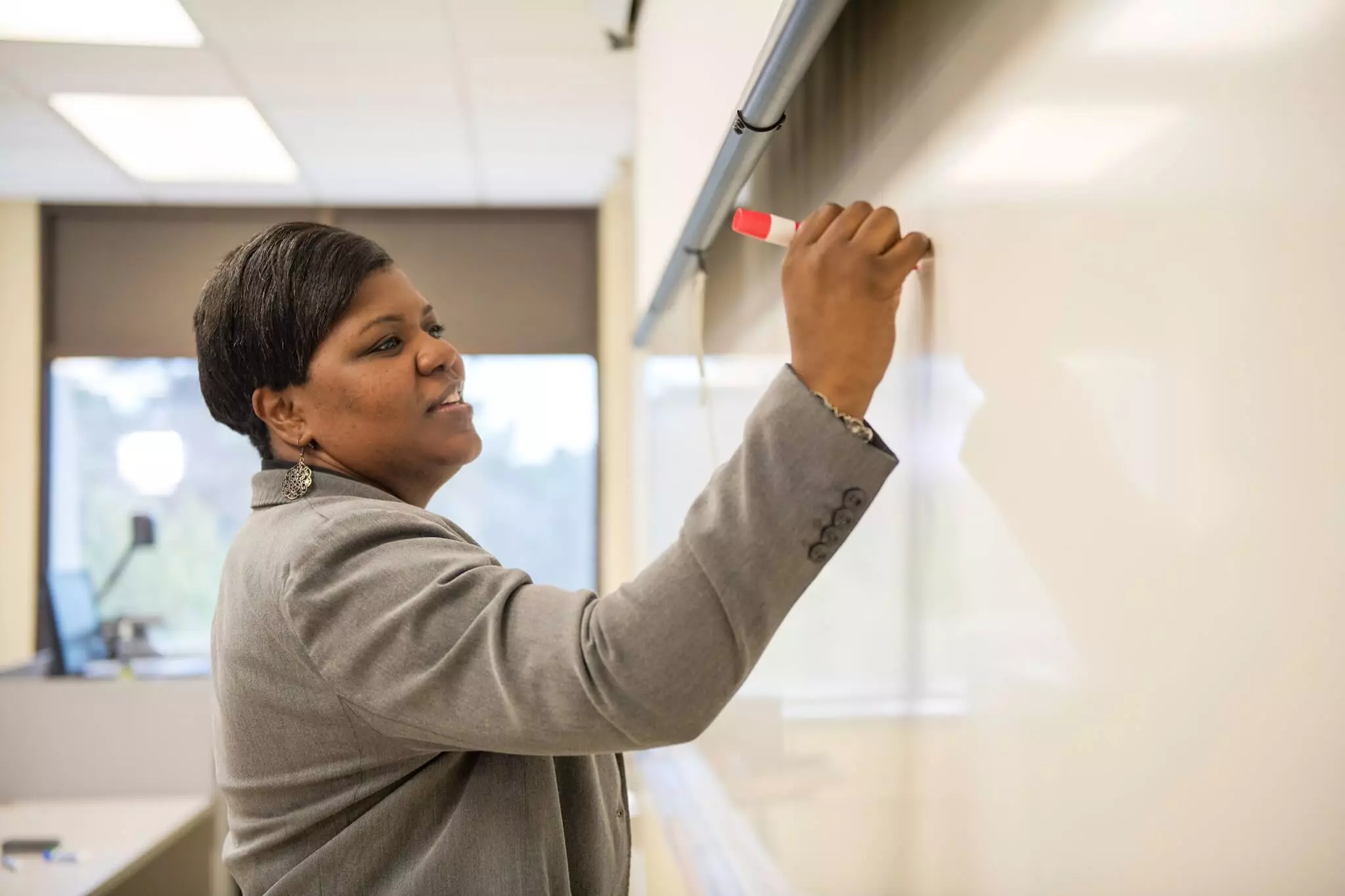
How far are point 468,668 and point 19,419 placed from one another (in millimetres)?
4385

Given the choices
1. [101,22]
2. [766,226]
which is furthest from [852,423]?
[101,22]

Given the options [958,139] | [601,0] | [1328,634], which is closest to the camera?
[1328,634]

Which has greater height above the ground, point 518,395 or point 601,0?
point 601,0

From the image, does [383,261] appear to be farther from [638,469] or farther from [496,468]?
[496,468]

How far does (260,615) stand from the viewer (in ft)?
2.35

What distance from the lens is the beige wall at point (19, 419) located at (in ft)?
13.7

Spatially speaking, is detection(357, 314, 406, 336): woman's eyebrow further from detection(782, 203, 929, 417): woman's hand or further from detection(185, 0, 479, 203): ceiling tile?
detection(185, 0, 479, 203): ceiling tile

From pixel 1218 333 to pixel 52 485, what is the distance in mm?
4704

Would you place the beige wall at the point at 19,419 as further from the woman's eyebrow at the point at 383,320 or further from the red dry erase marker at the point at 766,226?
the red dry erase marker at the point at 766,226

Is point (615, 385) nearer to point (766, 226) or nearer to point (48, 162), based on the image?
point (48, 162)

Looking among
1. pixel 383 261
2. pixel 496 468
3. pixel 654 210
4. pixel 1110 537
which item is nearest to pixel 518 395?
pixel 496 468

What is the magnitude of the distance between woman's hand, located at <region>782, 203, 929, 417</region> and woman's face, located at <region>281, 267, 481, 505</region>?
0.32m

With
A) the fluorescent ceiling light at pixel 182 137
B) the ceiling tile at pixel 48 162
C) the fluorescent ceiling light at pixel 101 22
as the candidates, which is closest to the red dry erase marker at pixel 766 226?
the fluorescent ceiling light at pixel 101 22

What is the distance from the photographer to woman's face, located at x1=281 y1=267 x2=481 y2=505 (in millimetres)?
810
